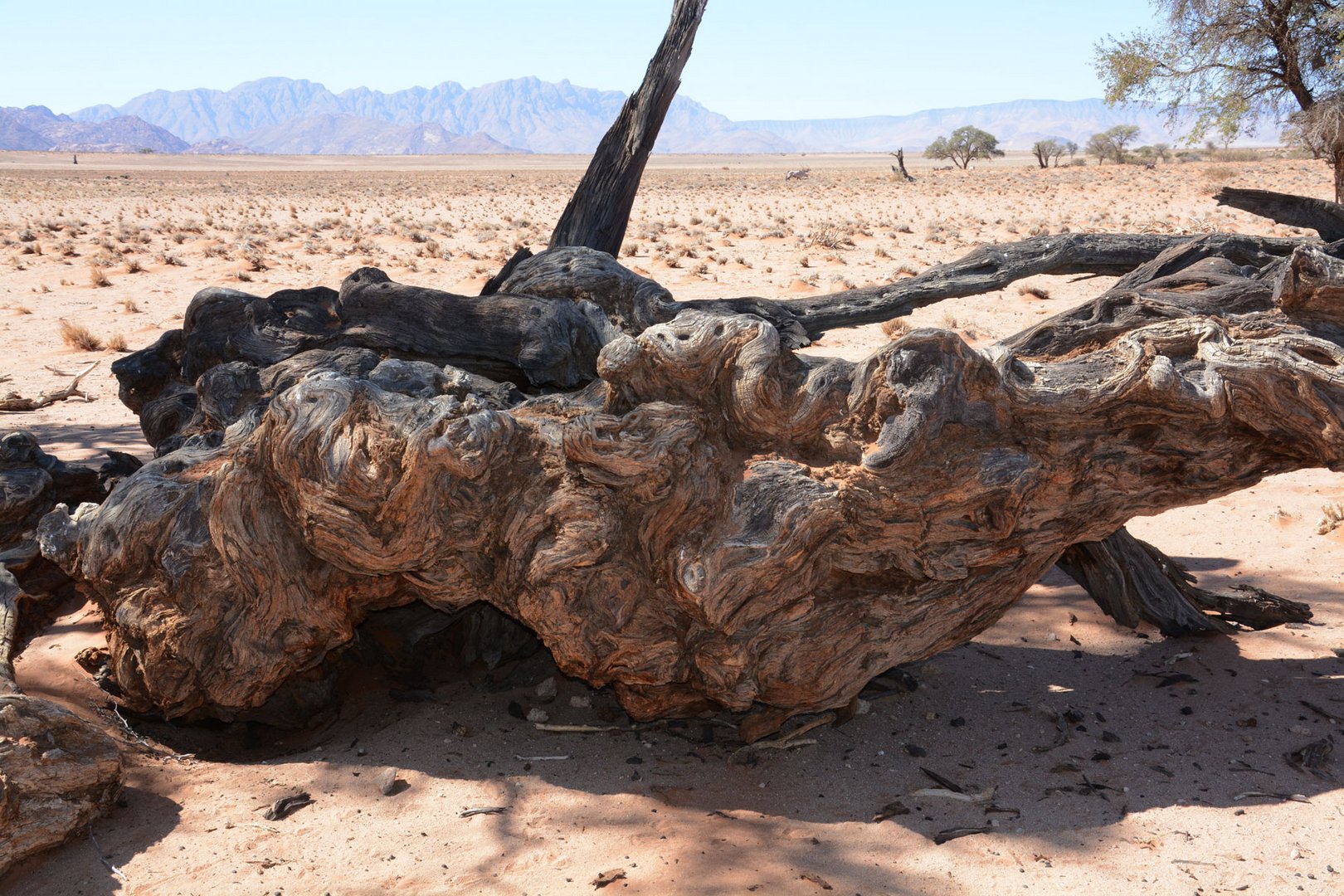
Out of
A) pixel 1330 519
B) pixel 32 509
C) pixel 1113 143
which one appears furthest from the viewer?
pixel 1113 143

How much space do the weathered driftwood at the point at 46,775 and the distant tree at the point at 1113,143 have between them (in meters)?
57.5


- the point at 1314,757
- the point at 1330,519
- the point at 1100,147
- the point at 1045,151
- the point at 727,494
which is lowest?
the point at 1314,757

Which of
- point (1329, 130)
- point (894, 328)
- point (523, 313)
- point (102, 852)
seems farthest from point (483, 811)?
point (1329, 130)

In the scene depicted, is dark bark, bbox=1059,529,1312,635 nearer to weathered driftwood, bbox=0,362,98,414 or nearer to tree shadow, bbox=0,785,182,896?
tree shadow, bbox=0,785,182,896

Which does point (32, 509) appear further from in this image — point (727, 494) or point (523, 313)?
point (727, 494)

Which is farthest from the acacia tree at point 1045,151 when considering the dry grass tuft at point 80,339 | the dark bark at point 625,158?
the dry grass tuft at point 80,339

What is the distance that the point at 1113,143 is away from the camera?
56.1 meters

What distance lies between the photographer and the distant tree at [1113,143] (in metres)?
54.1

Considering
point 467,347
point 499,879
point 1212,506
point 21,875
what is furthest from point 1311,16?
point 21,875

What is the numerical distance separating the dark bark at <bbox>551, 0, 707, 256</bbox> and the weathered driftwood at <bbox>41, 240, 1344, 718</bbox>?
3.60m

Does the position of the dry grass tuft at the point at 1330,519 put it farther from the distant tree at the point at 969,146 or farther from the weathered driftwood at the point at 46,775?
the distant tree at the point at 969,146

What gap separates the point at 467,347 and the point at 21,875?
109 inches

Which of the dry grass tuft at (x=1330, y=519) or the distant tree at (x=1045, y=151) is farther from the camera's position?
the distant tree at (x=1045, y=151)

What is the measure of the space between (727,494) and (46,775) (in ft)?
8.06
